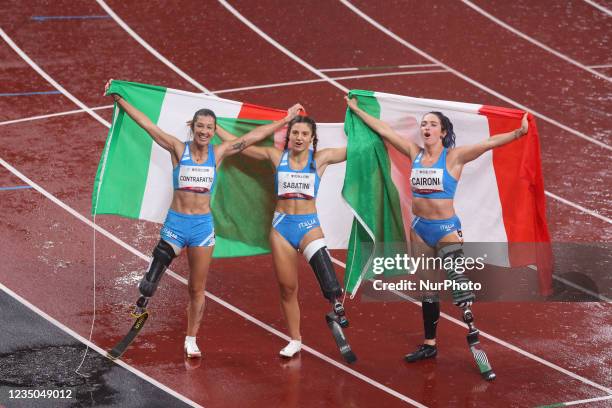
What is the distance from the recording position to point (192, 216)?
8547mm

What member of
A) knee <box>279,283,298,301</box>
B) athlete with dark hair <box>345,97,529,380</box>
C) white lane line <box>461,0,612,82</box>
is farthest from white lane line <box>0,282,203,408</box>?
white lane line <box>461,0,612,82</box>

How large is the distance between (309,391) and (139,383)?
53.7 inches

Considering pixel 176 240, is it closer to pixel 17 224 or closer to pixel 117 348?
pixel 117 348

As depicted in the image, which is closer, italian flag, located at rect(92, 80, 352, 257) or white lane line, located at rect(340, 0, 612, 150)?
italian flag, located at rect(92, 80, 352, 257)

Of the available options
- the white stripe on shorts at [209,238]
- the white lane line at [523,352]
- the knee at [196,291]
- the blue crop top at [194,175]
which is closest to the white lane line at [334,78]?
the white lane line at [523,352]

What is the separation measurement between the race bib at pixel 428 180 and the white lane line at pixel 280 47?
5.58 metres

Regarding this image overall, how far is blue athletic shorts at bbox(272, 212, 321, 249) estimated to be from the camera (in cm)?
859

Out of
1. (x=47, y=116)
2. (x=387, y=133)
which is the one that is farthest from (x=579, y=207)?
(x=47, y=116)

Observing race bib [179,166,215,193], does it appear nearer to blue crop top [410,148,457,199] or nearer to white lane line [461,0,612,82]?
blue crop top [410,148,457,199]

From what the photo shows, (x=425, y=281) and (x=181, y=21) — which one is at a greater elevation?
(x=181, y=21)

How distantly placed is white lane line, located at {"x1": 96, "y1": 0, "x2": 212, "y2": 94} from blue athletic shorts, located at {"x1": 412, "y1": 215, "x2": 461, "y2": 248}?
586 centimetres

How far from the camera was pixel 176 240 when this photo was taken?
8.54 m

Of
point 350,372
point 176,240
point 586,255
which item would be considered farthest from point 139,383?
point 586,255

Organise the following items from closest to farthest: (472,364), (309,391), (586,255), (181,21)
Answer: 1. (309,391)
2. (472,364)
3. (586,255)
4. (181,21)
